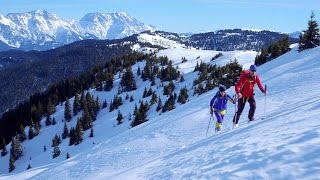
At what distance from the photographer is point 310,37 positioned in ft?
161

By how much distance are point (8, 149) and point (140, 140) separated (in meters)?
82.4

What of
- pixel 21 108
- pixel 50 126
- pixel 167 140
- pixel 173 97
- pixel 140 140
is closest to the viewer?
pixel 167 140

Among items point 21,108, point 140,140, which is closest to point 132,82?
point 21,108

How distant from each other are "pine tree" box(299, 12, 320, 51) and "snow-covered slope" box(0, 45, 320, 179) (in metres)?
1.76

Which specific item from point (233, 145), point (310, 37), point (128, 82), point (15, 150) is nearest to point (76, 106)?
point (128, 82)

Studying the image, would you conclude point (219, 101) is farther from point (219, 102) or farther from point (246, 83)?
point (246, 83)

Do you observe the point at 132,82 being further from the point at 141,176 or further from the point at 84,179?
the point at 141,176

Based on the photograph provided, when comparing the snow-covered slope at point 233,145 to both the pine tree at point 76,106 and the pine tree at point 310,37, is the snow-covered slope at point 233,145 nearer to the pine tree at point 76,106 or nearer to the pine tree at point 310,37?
the pine tree at point 310,37

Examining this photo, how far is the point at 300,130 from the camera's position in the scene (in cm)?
1181

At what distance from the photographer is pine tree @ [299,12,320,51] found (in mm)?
48875

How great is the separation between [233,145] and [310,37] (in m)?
40.2

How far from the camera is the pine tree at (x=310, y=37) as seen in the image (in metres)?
48.9

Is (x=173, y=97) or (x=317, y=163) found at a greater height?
(x=317, y=163)

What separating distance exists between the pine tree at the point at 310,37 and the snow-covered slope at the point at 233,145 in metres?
1.76
